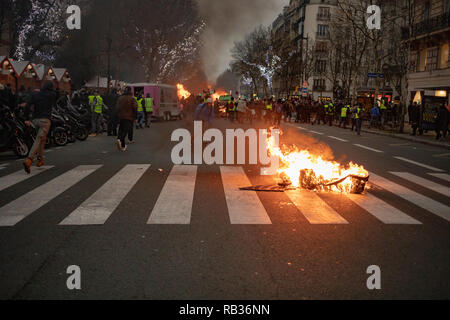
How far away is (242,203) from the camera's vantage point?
718 cm

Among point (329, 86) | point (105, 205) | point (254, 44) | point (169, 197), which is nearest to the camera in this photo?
point (105, 205)

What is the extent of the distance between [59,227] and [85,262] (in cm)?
140

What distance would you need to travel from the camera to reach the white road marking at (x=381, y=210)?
20.9 ft

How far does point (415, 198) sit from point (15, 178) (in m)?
7.32

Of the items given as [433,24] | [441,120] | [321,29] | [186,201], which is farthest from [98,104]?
[321,29]

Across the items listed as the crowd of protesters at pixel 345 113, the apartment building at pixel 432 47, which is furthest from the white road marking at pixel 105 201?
the apartment building at pixel 432 47

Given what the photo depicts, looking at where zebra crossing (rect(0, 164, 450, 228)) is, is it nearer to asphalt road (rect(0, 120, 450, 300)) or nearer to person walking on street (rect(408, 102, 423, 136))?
asphalt road (rect(0, 120, 450, 300))

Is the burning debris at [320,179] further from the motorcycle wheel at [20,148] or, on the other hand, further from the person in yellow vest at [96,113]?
the person in yellow vest at [96,113]

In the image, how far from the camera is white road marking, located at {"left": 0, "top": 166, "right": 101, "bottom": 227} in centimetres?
614

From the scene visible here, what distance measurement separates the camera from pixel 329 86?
282 feet

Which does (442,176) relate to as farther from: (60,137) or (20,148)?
(60,137)

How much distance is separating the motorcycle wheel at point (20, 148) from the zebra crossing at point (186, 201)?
6.80 feet

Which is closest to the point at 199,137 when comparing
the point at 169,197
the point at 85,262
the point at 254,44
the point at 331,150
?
the point at 331,150

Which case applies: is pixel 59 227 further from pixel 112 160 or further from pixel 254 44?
pixel 254 44
